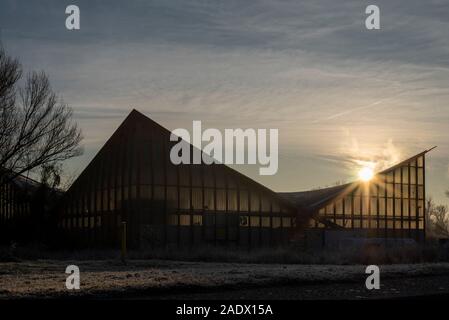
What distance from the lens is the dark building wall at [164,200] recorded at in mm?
46594

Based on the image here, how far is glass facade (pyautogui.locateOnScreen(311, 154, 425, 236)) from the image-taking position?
55.7 meters

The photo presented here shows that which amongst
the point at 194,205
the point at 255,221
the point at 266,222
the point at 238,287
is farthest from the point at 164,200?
the point at 238,287

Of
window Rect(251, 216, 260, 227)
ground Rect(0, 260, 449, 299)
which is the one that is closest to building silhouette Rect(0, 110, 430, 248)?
window Rect(251, 216, 260, 227)

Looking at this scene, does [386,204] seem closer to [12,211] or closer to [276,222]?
[276,222]

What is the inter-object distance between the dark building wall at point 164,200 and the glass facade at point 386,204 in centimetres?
485

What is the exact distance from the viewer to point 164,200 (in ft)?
154

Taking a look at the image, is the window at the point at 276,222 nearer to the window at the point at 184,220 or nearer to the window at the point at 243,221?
the window at the point at 243,221

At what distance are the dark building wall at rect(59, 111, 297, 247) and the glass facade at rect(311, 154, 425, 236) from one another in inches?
191

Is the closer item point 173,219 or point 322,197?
point 173,219

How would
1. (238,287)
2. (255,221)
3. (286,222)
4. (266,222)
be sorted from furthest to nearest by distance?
(286,222)
(266,222)
(255,221)
(238,287)

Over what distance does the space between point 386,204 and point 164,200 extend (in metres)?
20.2

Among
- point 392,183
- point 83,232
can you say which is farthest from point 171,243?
point 392,183
